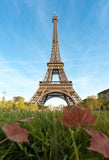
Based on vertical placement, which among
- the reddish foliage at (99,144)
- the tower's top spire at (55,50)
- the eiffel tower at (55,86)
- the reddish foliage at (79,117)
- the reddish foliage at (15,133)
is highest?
the tower's top spire at (55,50)

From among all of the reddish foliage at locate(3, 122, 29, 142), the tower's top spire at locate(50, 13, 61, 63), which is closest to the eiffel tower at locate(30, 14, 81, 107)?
the tower's top spire at locate(50, 13, 61, 63)

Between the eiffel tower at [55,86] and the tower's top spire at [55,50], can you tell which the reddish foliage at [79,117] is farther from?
the tower's top spire at [55,50]

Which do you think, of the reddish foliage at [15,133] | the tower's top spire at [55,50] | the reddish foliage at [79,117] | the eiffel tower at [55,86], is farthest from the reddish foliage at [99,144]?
the tower's top spire at [55,50]

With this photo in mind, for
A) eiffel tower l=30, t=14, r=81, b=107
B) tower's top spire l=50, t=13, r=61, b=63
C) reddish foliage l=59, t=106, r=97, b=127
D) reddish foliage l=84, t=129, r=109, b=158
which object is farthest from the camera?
tower's top spire l=50, t=13, r=61, b=63

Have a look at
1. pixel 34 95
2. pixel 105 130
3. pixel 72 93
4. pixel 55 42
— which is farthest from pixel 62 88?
pixel 105 130

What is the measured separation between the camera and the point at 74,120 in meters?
0.45

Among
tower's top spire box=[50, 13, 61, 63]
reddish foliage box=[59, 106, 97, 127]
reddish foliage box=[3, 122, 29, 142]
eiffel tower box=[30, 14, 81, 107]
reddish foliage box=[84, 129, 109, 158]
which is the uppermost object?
tower's top spire box=[50, 13, 61, 63]

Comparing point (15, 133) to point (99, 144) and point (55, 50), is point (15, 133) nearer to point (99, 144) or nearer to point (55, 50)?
point (99, 144)

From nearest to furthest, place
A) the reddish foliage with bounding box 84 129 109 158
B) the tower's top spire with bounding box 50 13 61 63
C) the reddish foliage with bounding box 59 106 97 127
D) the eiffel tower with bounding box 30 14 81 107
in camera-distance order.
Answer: the reddish foliage with bounding box 84 129 109 158 < the reddish foliage with bounding box 59 106 97 127 < the eiffel tower with bounding box 30 14 81 107 < the tower's top spire with bounding box 50 13 61 63

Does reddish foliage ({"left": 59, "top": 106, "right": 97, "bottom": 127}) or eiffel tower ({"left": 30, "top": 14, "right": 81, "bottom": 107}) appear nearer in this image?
reddish foliage ({"left": 59, "top": 106, "right": 97, "bottom": 127})

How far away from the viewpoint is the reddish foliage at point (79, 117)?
436 mm

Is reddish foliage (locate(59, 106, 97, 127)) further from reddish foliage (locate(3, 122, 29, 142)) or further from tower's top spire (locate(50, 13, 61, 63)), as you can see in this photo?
tower's top spire (locate(50, 13, 61, 63))

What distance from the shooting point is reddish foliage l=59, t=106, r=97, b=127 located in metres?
0.44

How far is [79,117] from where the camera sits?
44 cm
